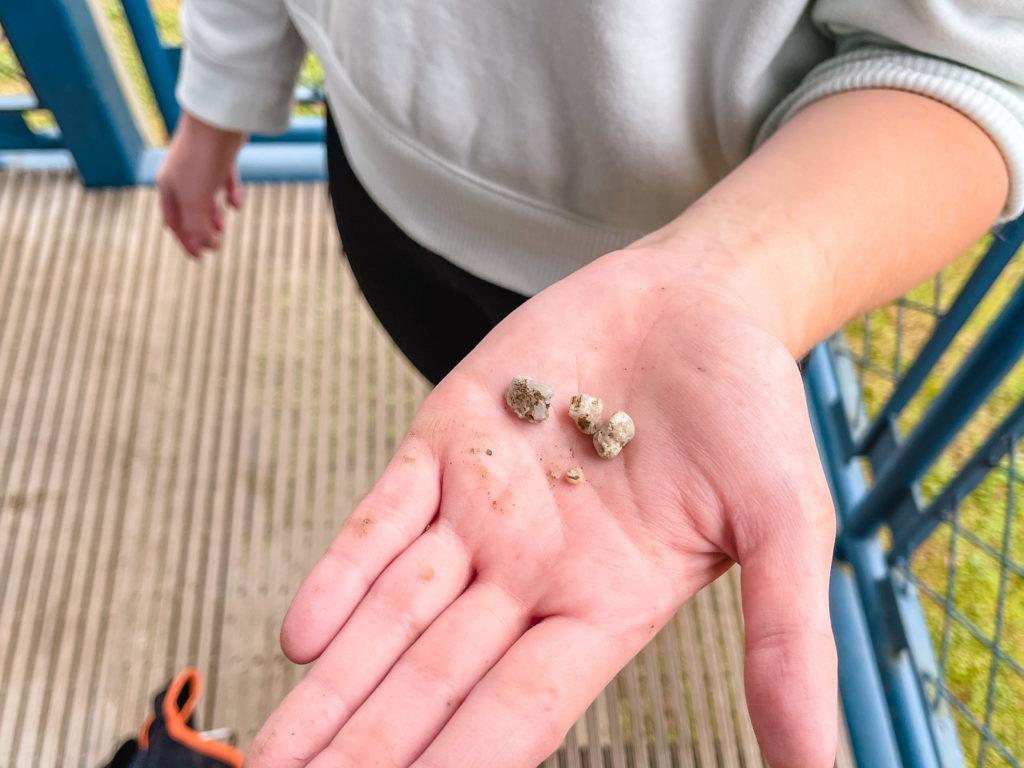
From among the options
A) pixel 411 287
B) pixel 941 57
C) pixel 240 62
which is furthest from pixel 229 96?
pixel 941 57

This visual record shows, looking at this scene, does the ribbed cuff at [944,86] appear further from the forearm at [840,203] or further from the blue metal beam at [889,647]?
the blue metal beam at [889,647]

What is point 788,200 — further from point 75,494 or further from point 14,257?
point 14,257

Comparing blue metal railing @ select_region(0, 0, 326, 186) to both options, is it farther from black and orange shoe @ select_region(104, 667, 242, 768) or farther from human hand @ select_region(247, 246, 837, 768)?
human hand @ select_region(247, 246, 837, 768)

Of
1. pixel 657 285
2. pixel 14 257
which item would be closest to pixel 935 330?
pixel 657 285

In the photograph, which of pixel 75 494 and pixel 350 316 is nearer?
pixel 75 494

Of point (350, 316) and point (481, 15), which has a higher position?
point (481, 15)

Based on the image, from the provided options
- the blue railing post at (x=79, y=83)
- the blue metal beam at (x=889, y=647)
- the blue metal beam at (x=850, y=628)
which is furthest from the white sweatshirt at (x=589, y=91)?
the blue railing post at (x=79, y=83)
